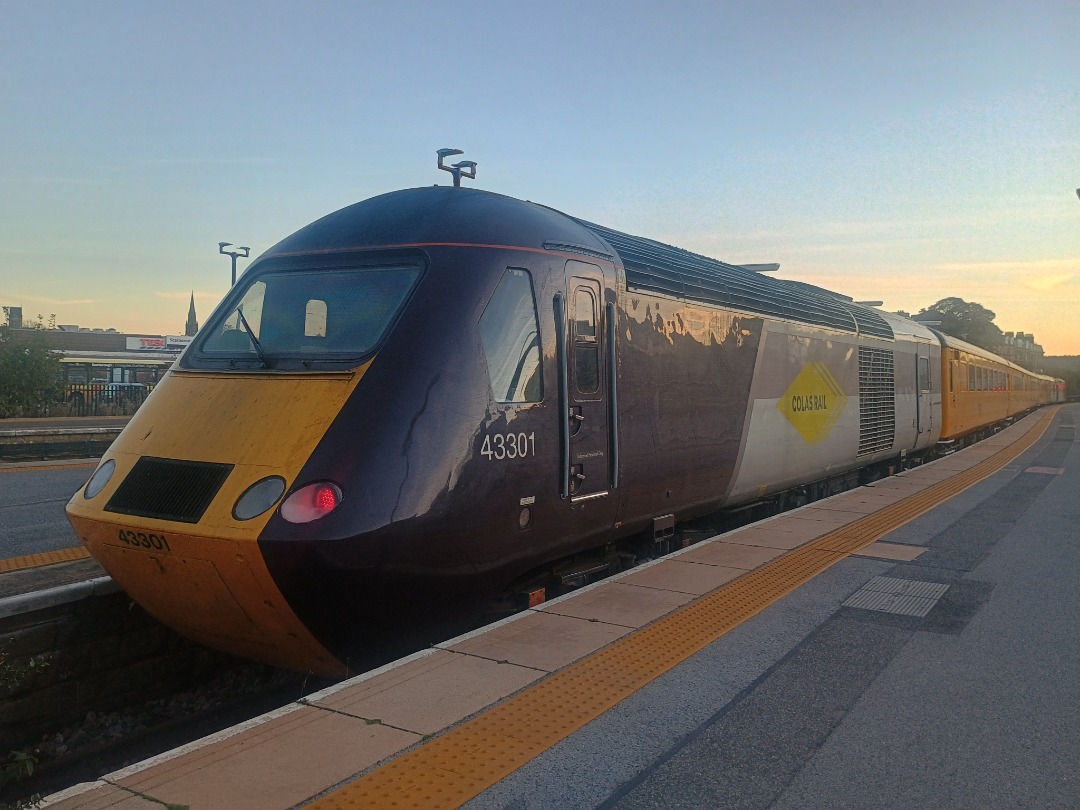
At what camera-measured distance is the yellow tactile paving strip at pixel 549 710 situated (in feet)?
11.2

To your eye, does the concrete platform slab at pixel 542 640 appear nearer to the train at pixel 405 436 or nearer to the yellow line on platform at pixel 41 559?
the train at pixel 405 436

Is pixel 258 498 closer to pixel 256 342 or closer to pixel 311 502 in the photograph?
pixel 311 502

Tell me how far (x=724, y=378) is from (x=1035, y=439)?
29.6m

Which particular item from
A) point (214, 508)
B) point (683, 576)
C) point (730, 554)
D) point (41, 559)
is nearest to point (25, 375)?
point (41, 559)

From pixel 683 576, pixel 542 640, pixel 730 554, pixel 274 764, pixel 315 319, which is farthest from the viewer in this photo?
pixel 730 554

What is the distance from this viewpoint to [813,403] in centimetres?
1165

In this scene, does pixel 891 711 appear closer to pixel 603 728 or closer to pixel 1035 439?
pixel 603 728

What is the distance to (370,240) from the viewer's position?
6.00m

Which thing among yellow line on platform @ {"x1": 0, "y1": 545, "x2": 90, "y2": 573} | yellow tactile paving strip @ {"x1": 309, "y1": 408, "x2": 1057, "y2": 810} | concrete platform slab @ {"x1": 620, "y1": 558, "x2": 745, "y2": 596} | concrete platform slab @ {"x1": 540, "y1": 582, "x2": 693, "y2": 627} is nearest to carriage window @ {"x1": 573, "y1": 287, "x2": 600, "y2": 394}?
concrete platform slab @ {"x1": 540, "y1": 582, "x2": 693, "y2": 627}

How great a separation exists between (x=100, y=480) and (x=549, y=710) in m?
3.25

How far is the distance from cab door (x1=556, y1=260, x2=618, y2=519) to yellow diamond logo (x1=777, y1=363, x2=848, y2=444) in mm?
4472

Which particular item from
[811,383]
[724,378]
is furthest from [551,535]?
[811,383]

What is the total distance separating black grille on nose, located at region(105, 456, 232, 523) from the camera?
4812 mm

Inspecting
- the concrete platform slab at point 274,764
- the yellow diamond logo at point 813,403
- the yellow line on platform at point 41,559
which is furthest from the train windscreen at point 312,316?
the yellow diamond logo at point 813,403
